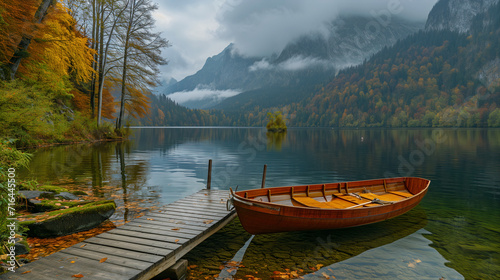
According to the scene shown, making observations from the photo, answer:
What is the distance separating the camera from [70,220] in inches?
328

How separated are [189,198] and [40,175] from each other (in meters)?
11.6

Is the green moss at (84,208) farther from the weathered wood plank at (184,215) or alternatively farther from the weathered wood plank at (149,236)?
the weathered wood plank at (149,236)

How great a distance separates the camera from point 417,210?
12883 mm

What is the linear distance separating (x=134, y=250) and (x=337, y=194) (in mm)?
8396

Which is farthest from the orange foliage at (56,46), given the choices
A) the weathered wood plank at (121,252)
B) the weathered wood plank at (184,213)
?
the weathered wood plank at (121,252)

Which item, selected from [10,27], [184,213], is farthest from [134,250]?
[10,27]

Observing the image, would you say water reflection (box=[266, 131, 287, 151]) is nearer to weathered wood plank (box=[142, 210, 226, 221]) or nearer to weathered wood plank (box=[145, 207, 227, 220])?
weathered wood plank (box=[145, 207, 227, 220])

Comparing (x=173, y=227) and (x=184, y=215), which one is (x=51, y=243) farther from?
(x=184, y=215)

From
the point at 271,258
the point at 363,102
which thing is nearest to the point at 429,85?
the point at 363,102

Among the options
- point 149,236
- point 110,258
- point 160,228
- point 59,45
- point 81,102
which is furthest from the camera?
point 81,102

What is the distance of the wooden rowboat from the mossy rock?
14.5 feet

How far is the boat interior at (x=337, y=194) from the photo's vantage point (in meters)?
10.3

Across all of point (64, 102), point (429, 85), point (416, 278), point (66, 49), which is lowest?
point (416, 278)

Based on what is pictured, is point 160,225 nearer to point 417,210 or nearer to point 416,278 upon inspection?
point 416,278
